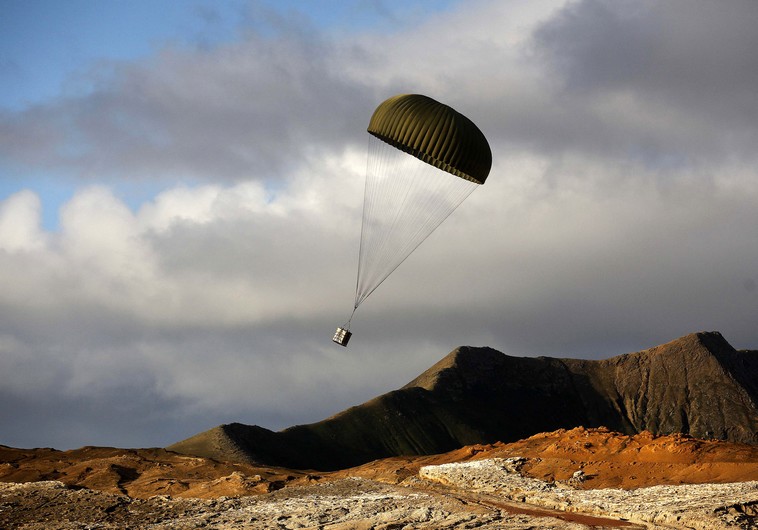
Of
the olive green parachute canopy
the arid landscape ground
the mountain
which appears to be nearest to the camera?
the arid landscape ground

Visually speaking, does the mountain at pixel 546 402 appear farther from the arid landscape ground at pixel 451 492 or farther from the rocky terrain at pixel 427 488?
the arid landscape ground at pixel 451 492

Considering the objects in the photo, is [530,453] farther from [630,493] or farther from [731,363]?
[731,363]

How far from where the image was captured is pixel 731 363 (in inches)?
5615

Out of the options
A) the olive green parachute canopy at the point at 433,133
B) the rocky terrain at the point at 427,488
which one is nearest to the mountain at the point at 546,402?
the rocky terrain at the point at 427,488

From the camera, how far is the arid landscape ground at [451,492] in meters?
23.8

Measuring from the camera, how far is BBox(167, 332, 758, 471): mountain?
118312 millimetres

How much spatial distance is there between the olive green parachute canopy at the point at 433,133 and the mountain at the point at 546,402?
79114mm

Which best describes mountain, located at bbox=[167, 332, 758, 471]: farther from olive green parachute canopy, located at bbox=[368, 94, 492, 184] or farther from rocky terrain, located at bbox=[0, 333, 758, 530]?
olive green parachute canopy, located at bbox=[368, 94, 492, 184]

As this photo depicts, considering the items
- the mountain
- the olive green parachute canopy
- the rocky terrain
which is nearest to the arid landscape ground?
the rocky terrain

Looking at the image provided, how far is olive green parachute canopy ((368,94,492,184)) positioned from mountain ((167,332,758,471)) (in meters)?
79.1

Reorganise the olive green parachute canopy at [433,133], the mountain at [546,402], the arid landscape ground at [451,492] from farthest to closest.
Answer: the mountain at [546,402] < the olive green parachute canopy at [433,133] < the arid landscape ground at [451,492]

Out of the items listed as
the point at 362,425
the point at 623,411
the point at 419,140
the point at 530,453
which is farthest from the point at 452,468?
the point at 623,411

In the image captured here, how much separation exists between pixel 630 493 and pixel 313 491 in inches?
435

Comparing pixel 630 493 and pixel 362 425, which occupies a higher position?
pixel 362 425
